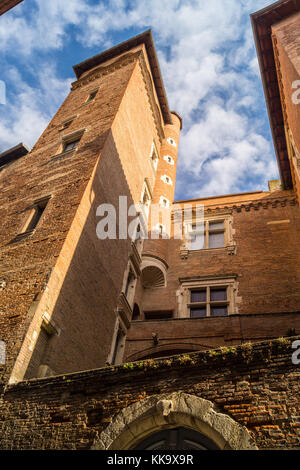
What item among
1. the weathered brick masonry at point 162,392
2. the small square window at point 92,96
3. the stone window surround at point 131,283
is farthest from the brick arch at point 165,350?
the small square window at point 92,96

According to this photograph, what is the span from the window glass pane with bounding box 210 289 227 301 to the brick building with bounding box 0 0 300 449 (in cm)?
6

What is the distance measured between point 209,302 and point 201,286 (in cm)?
93

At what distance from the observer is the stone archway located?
17.7 ft

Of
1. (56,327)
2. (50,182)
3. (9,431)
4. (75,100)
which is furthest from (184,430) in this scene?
(75,100)

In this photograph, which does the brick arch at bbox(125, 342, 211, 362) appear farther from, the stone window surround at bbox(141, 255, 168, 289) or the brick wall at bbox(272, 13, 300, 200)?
the brick wall at bbox(272, 13, 300, 200)

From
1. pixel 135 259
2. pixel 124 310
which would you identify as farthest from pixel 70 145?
pixel 124 310

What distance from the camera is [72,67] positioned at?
2558 centimetres

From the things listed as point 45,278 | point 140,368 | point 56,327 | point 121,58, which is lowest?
point 140,368

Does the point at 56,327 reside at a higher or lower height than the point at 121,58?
lower

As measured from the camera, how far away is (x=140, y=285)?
653 inches

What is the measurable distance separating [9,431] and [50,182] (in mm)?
9330

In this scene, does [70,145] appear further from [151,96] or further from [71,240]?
[151,96]

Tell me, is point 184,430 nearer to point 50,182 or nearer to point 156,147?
point 50,182

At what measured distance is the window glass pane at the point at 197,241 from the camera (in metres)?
17.6
